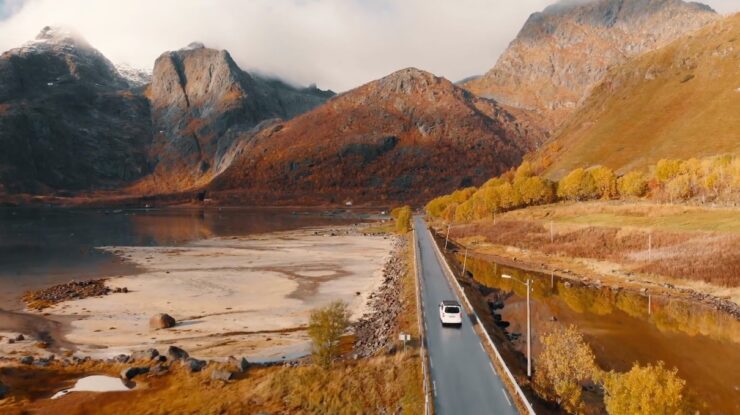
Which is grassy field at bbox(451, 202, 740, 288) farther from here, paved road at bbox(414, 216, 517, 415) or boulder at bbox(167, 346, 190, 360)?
boulder at bbox(167, 346, 190, 360)

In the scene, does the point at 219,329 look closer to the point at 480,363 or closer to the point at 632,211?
the point at 480,363

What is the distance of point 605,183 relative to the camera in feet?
434

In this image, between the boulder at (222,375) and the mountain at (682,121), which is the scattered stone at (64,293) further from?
the mountain at (682,121)

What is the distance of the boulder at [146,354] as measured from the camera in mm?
40234

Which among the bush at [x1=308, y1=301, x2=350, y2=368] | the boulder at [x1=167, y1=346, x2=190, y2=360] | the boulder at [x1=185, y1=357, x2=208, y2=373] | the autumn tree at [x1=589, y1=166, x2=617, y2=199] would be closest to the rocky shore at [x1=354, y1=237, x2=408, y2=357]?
the bush at [x1=308, y1=301, x2=350, y2=368]

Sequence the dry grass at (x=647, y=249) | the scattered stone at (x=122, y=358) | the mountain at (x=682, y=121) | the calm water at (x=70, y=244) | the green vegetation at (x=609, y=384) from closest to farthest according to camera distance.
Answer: the green vegetation at (x=609, y=384), the scattered stone at (x=122, y=358), the dry grass at (x=647, y=249), the calm water at (x=70, y=244), the mountain at (x=682, y=121)

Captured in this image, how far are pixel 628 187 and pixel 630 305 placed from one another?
71508 mm

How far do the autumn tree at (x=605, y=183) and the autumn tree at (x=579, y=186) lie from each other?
103 cm

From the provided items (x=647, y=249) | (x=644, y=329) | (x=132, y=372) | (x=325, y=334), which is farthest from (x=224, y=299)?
(x=647, y=249)

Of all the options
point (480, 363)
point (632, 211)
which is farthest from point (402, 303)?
point (632, 211)

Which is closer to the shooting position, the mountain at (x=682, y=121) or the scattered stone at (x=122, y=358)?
the scattered stone at (x=122, y=358)

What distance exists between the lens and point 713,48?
192 m

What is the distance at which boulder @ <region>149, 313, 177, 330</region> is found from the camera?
51062 millimetres

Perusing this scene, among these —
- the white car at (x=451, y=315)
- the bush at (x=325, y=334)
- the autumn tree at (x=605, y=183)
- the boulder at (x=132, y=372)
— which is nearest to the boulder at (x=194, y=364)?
the boulder at (x=132, y=372)
